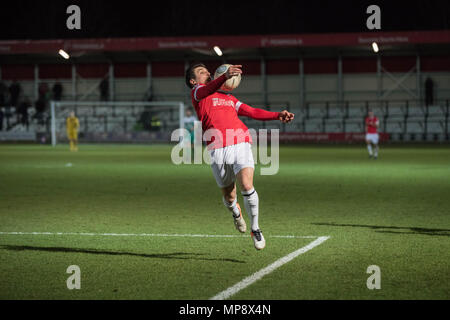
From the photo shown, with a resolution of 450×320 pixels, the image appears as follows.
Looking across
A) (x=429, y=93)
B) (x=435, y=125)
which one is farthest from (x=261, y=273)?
(x=429, y=93)

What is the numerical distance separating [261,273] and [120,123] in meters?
43.3

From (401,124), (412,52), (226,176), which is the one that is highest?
(412,52)

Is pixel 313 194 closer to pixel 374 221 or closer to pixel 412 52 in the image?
pixel 374 221

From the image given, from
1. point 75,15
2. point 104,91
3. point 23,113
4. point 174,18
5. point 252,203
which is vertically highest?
point 174,18

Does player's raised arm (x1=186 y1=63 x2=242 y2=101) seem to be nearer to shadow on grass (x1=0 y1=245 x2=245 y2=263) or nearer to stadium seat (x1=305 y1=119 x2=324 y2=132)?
shadow on grass (x1=0 y1=245 x2=245 y2=263)

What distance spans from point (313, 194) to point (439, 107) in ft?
119

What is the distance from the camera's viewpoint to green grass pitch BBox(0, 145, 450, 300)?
20.2 feet

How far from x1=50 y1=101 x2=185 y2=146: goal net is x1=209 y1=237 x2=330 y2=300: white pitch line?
1411 inches

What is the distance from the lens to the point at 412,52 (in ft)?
168

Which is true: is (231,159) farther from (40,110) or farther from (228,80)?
(40,110)

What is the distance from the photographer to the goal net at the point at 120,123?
44375 millimetres

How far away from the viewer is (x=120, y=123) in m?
49.2

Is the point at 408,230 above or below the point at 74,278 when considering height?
above
